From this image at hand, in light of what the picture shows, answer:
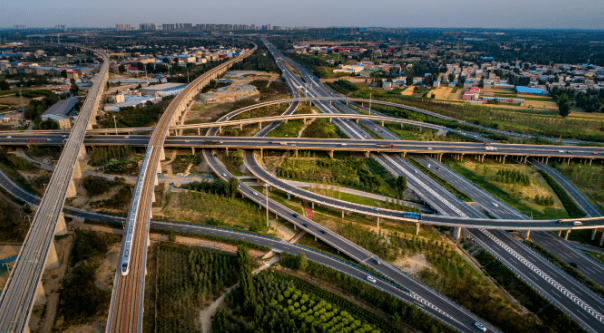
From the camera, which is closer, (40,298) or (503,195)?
(40,298)

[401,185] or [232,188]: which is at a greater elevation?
[401,185]

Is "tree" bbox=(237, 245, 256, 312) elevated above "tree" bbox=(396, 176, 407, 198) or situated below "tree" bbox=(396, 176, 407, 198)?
below

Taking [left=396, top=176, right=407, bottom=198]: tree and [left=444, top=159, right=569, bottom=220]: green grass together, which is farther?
[left=396, top=176, right=407, bottom=198]: tree

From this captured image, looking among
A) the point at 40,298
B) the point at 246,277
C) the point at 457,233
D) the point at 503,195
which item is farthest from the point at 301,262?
the point at 503,195

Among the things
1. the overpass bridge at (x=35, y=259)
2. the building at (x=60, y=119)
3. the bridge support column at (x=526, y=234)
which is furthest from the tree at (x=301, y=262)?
the building at (x=60, y=119)

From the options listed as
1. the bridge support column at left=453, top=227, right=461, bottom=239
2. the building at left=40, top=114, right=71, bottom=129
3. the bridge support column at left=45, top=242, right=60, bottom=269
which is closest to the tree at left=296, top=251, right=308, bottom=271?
the bridge support column at left=453, top=227, right=461, bottom=239

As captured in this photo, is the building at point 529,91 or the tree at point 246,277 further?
the building at point 529,91

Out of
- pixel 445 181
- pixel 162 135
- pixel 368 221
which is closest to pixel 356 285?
pixel 368 221

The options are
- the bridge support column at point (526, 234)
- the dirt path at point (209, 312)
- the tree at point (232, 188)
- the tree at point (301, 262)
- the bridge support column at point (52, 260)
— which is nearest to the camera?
the dirt path at point (209, 312)

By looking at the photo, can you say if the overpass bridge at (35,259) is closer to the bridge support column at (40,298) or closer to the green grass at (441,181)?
the bridge support column at (40,298)

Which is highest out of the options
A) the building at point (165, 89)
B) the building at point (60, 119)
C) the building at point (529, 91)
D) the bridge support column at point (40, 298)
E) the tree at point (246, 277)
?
the building at point (529, 91)

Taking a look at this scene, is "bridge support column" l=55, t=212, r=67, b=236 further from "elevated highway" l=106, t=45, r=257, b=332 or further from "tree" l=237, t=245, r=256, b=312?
"tree" l=237, t=245, r=256, b=312

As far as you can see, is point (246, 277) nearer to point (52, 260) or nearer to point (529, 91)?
point (52, 260)
